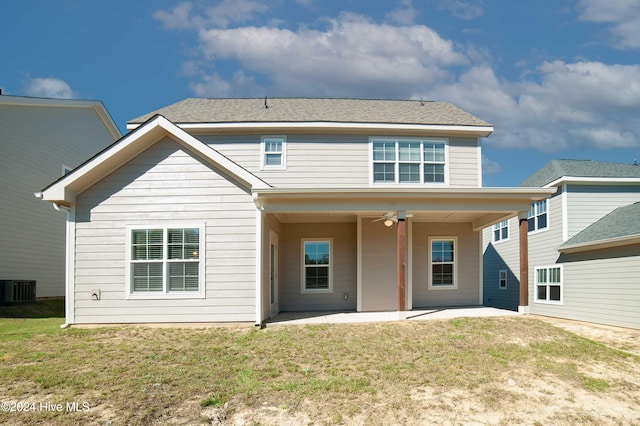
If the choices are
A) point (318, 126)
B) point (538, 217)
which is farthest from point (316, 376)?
point (538, 217)

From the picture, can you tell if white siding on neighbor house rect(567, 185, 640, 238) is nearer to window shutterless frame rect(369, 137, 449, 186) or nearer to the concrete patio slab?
window shutterless frame rect(369, 137, 449, 186)

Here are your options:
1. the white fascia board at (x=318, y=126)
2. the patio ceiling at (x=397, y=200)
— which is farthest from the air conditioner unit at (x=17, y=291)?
the patio ceiling at (x=397, y=200)

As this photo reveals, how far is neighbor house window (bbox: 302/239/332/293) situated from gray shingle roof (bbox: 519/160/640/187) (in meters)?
8.77

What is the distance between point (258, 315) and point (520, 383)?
18.3 ft

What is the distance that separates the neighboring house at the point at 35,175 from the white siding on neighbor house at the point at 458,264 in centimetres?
1227

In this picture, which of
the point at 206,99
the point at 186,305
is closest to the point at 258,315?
the point at 186,305

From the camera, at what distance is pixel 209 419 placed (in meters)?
6.61

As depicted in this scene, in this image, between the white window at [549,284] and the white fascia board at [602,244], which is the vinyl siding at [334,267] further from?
the white window at [549,284]

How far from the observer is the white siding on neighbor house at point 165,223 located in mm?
11406

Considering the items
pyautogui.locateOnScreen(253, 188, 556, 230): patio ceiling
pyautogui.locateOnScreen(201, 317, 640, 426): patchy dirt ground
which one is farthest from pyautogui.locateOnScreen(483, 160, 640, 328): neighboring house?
pyautogui.locateOnScreen(201, 317, 640, 426): patchy dirt ground

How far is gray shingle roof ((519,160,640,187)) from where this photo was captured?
1784 cm

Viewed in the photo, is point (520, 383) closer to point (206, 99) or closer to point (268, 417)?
point (268, 417)

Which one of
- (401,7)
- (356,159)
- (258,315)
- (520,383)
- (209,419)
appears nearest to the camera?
(209,419)

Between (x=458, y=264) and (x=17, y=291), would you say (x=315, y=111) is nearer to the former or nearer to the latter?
(x=458, y=264)
